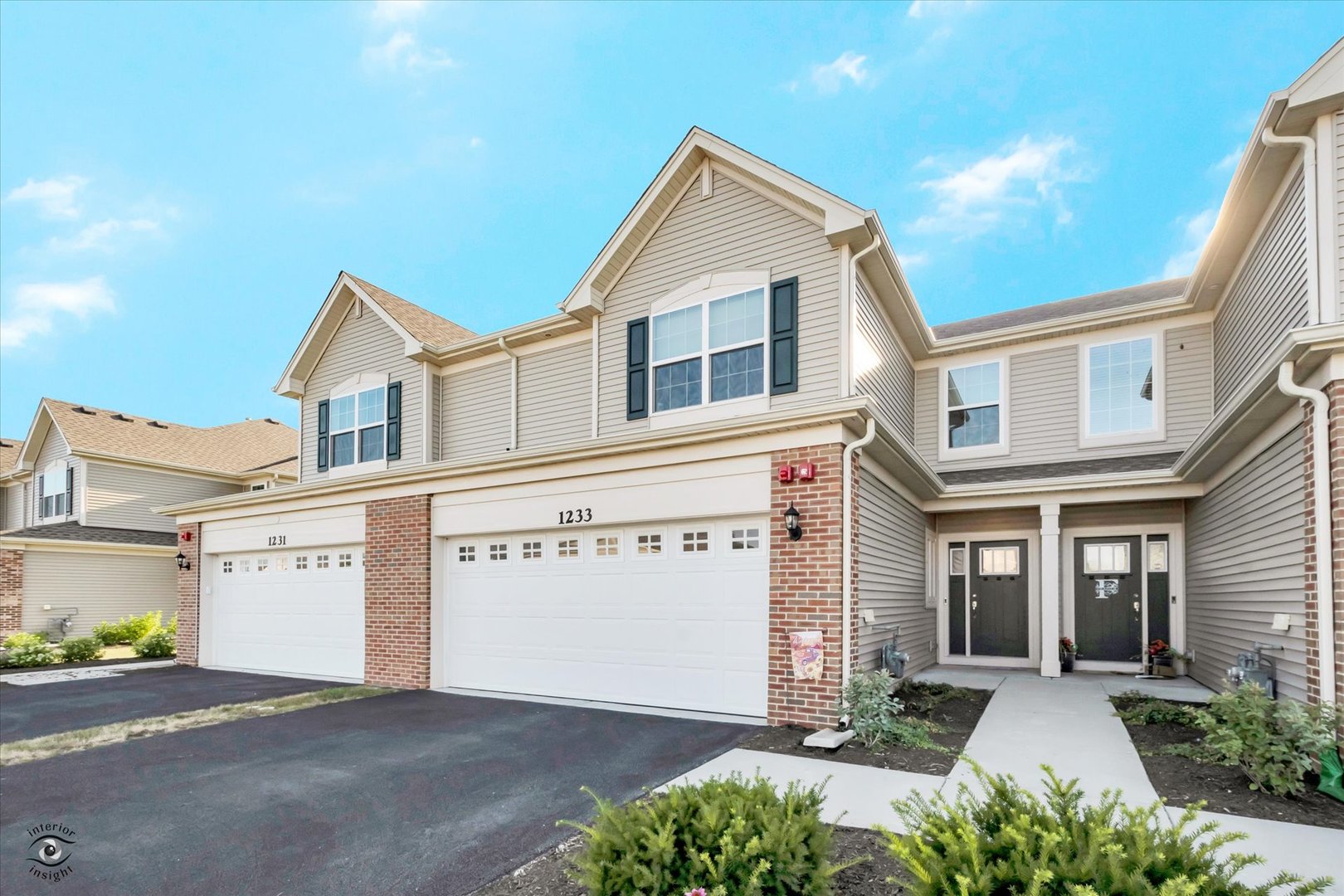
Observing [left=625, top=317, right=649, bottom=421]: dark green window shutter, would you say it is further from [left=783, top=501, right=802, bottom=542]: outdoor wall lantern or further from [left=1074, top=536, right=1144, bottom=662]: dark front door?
[left=1074, top=536, right=1144, bottom=662]: dark front door

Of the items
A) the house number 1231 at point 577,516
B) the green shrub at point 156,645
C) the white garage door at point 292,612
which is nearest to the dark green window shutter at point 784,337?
the house number 1231 at point 577,516

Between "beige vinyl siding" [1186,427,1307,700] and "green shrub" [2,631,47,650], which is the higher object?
"beige vinyl siding" [1186,427,1307,700]

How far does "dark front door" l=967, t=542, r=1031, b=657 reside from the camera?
11789mm

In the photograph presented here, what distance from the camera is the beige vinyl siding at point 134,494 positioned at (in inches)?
780

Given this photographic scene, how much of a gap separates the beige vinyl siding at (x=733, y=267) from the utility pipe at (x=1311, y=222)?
4.35 meters

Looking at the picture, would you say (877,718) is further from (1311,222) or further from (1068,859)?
(1311,222)

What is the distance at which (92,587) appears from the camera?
18750mm

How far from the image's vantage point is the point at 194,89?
20.0 metres

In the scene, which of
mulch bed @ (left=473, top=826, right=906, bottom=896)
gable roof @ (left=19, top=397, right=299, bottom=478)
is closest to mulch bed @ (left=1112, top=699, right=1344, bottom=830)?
mulch bed @ (left=473, top=826, right=906, bottom=896)

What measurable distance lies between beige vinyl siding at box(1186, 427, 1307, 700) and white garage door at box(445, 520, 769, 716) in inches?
193

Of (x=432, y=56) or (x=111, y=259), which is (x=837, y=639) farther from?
(x=111, y=259)

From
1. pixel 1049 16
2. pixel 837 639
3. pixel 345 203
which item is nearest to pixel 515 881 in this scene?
pixel 837 639

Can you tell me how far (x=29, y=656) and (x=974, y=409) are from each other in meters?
20.1

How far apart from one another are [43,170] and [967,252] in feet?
151
